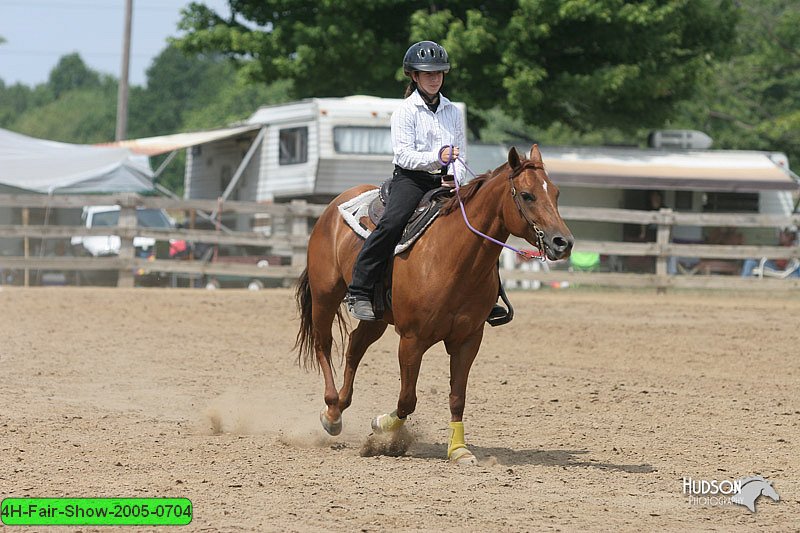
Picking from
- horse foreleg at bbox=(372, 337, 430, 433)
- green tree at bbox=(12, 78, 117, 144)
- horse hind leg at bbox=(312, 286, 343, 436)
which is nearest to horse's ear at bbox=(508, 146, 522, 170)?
horse foreleg at bbox=(372, 337, 430, 433)

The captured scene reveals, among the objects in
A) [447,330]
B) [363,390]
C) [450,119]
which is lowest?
[363,390]

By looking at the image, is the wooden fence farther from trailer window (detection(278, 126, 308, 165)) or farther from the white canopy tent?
trailer window (detection(278, 126, 308, 165))

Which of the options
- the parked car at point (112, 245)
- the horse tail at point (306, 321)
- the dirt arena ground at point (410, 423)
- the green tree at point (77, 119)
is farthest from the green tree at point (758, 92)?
the green tree at point (77, 119)

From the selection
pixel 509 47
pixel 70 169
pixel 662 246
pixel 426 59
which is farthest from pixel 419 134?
pixel 509 47

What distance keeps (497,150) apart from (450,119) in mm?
17093

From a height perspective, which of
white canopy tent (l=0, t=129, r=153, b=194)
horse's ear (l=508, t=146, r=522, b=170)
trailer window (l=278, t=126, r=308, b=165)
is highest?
trailer window (l=278, t=126, r=308, b=165)

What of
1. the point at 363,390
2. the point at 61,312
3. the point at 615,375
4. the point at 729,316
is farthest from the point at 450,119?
the point at 729,316

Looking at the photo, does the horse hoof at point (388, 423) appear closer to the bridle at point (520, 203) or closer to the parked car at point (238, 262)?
the bridle at point (520, 203)

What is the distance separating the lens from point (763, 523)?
5203mm

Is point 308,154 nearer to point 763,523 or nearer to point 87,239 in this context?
point 87,239

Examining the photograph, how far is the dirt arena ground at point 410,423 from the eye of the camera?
17.8ft

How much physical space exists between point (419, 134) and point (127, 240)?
43.4 ft

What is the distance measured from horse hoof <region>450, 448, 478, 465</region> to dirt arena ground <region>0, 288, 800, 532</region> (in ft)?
0.34

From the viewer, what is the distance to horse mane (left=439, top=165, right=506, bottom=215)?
22.5 ft
